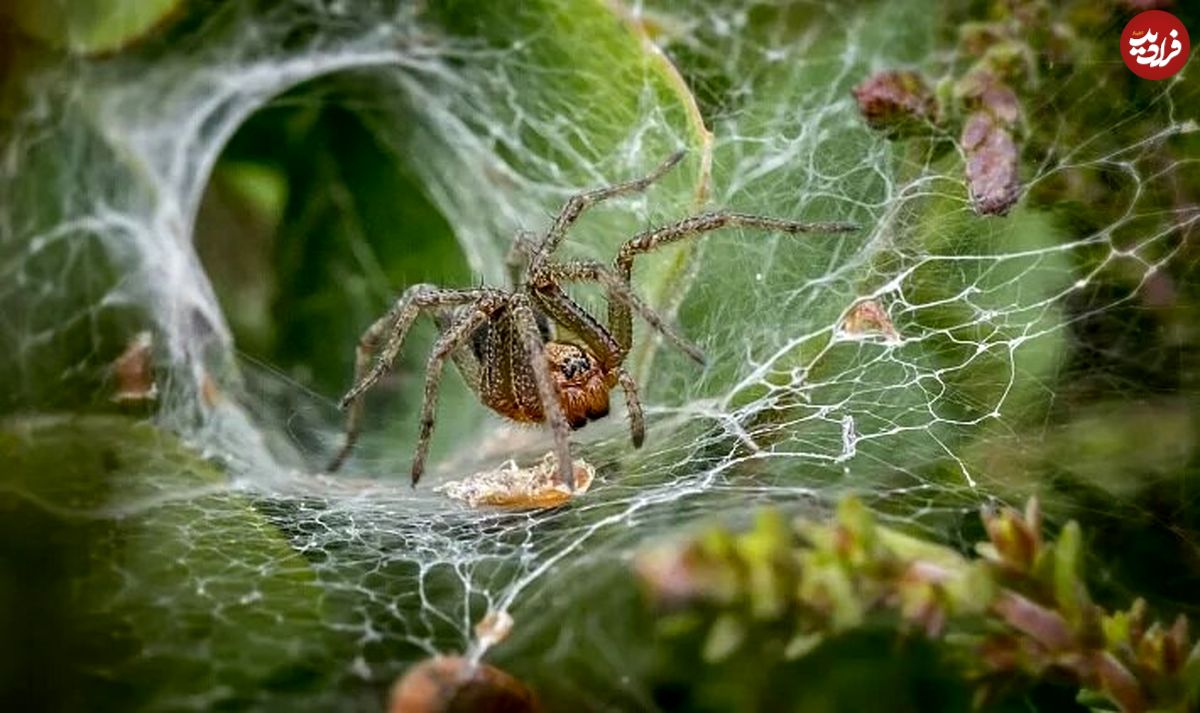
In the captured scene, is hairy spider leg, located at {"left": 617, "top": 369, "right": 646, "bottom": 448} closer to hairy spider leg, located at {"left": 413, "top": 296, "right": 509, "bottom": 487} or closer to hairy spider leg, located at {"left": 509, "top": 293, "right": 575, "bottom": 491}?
hairy spider leg, located at {"left": 509, "top": 293, "right": 575, "bottom": 491}

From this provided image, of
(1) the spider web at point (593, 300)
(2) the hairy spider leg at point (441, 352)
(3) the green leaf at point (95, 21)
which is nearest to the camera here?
(1) the spider web at point (593, 300)

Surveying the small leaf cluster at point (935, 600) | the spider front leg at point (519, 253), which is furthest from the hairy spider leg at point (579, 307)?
the small leaf cluster at point (935, 600)

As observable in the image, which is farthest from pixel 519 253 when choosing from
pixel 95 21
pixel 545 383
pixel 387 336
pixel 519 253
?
pixel 95 21

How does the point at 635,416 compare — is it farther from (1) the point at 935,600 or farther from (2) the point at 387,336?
(1) the point at 935,600

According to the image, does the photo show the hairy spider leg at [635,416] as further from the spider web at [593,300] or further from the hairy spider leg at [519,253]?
the hairy spider leg at [519,253]

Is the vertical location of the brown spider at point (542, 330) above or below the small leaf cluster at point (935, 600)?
above

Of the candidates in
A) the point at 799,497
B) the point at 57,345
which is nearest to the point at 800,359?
the point at 799,497
